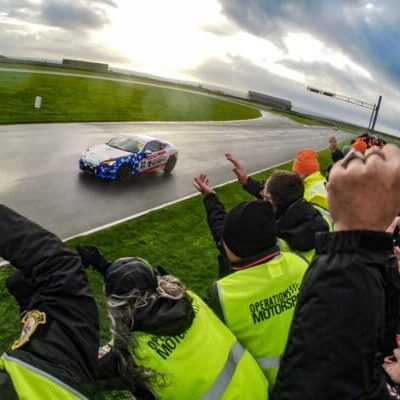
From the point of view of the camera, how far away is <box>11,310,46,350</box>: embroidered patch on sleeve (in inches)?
78.5

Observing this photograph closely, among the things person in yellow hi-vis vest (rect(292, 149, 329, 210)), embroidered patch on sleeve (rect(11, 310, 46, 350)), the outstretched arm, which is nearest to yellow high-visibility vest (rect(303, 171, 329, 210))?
person in yellow hi-vis vest (rect(292, 149, 329, 210))

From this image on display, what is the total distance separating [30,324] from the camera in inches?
81.4

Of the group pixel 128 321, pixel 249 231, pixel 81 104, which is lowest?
pixel 81 104

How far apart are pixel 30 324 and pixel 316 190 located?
221 inches

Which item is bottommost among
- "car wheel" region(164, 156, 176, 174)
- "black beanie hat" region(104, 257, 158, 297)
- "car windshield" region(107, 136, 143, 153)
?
"car wheel" region(164, 156, 176, 174)

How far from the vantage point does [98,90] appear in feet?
140

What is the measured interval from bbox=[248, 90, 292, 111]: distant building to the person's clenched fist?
10568 centimetres

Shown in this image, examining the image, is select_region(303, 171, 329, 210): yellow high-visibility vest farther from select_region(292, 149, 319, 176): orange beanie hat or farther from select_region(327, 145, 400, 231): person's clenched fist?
select_region(327, 145, 400, 231): person's clenched fist

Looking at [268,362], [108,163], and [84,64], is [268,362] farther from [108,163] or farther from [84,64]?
[84,64]

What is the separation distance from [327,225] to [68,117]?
23.9 metres

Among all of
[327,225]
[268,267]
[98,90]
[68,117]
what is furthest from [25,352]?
[98,90]

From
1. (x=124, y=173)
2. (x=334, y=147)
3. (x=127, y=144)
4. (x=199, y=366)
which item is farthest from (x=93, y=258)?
(x=127, y=144)

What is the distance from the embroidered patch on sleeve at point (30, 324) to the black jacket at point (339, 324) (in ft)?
3.53

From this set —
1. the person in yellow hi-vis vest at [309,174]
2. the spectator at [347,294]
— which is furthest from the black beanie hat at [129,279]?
the person in yellow hi-vis vest at [309,174]
